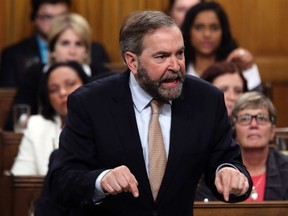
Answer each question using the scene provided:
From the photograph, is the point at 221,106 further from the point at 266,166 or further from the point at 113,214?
the point at 266,166

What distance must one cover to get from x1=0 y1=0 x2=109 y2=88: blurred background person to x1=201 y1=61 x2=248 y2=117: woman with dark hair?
72.3 inches

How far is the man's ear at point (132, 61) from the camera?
3268mm

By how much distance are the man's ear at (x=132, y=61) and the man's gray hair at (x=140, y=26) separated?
0.02 metres

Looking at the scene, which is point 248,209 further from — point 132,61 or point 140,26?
point 140,26

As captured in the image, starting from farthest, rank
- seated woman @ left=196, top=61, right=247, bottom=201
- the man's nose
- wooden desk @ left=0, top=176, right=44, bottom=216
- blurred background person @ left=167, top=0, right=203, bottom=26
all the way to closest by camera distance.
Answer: blurred background person @ left=167, top=0, right=203, bottom=26
seated woman @ left=196, top=61, right=247, bottom=201
wooden desk @ left=0, top=176, right=44, bottom=216
the man's nose

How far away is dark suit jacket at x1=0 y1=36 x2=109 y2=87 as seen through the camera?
23.1 feet

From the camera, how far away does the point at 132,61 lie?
10.8 feet

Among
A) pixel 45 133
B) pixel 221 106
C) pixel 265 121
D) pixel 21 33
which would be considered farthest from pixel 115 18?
pixel 221 106

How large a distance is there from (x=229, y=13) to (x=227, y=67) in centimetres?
209

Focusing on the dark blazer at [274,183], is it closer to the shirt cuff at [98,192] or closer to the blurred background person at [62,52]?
the shirt cuff at [98,192]

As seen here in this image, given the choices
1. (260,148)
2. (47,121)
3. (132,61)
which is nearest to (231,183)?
(132,61)

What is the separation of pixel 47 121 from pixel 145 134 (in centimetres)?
210

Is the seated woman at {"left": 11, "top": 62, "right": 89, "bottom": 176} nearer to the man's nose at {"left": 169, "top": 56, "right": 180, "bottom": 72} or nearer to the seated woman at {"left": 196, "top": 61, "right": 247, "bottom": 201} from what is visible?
the seated woman at {"left": 196, "top": 61, "right": 247, "bottom": 201}

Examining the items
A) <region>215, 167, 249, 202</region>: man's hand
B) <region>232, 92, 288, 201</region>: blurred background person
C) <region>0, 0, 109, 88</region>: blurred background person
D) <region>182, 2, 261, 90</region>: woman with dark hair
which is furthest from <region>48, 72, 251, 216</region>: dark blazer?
<region>0, 0, 109, 88</region>: blurred background person
